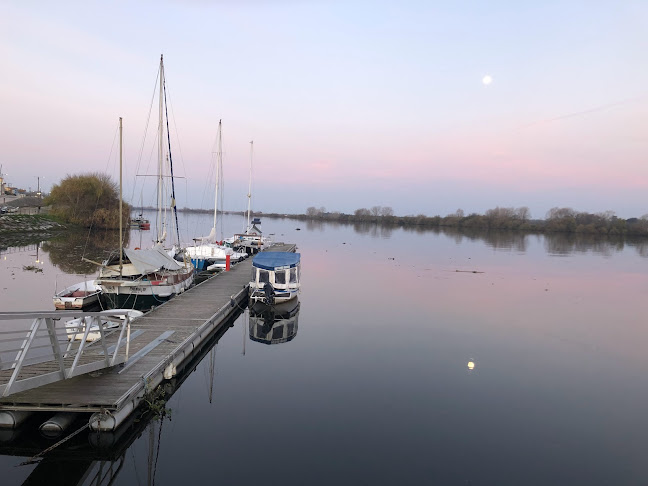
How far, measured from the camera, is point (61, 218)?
261 feet

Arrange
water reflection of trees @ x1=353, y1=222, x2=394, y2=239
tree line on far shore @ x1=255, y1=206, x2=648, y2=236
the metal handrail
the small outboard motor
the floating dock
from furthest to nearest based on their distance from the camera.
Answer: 1. tree line on far shore @ x1=255, y1=206, x2=648, y2=236
2. water reflection of trees @ x1=353, y1=222, x2=394, y2=239
3. the small outboard motor
4. the floating dock
5. the metal handrail

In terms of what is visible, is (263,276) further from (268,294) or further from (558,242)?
(558,242)

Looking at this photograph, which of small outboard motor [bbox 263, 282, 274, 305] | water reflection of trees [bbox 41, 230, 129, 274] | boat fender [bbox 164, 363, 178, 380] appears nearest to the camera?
boat fender [bbox 164, 363, 178, 380]

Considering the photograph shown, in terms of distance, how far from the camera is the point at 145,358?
40.7 feet

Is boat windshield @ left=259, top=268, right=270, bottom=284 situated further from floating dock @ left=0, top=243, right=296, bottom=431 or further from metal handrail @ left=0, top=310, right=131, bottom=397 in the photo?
metal handrail @ left=0, top=310, right=131, bottom=397

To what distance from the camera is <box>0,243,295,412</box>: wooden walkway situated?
356 inches

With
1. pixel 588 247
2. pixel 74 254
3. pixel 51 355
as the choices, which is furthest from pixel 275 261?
pixel 588 247

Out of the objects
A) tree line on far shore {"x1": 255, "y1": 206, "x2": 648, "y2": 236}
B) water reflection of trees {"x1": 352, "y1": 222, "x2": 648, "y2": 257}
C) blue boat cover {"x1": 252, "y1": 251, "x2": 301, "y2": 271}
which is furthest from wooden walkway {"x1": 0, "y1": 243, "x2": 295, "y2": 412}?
tree line on far shore {"x1": 255, "y1": 206, "x2": 648, "y2": 236}

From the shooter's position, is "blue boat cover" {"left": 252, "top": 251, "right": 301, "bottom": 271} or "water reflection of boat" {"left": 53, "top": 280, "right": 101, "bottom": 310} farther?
"blue boat cover" {"left": 252, "top": 251, "right": 301, "bottom": 271}

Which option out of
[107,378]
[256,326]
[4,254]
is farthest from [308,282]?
[4,254]

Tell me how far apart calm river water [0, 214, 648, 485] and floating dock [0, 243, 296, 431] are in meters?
0.68

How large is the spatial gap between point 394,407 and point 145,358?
781 centimetres

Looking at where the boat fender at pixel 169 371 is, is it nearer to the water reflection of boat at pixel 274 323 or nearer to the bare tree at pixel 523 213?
the water reflection of boat at pixel 274 323

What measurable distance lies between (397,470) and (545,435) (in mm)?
4867
